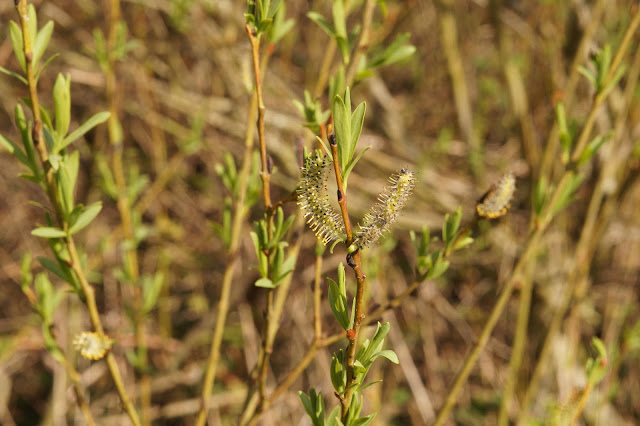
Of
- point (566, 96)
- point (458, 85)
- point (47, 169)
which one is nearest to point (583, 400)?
point (47, 169)

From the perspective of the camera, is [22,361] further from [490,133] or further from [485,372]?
[490,133]

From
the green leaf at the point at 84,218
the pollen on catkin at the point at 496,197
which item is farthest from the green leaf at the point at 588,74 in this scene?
the green leaf at the point at 84,218

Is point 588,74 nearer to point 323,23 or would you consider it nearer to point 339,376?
point 323,23

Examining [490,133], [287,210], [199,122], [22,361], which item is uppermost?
[199,122]

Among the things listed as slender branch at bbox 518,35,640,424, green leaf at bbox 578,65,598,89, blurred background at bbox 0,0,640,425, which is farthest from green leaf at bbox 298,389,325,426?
blurred background at bbox 0,0,640,425

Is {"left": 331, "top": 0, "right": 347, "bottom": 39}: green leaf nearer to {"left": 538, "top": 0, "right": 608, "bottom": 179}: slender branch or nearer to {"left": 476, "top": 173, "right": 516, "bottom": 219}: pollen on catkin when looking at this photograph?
{"left": 476, "top": 173, "right": 516, "bottom": 219}: pollen on catkin

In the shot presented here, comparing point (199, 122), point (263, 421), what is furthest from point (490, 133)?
point (263, 421)
